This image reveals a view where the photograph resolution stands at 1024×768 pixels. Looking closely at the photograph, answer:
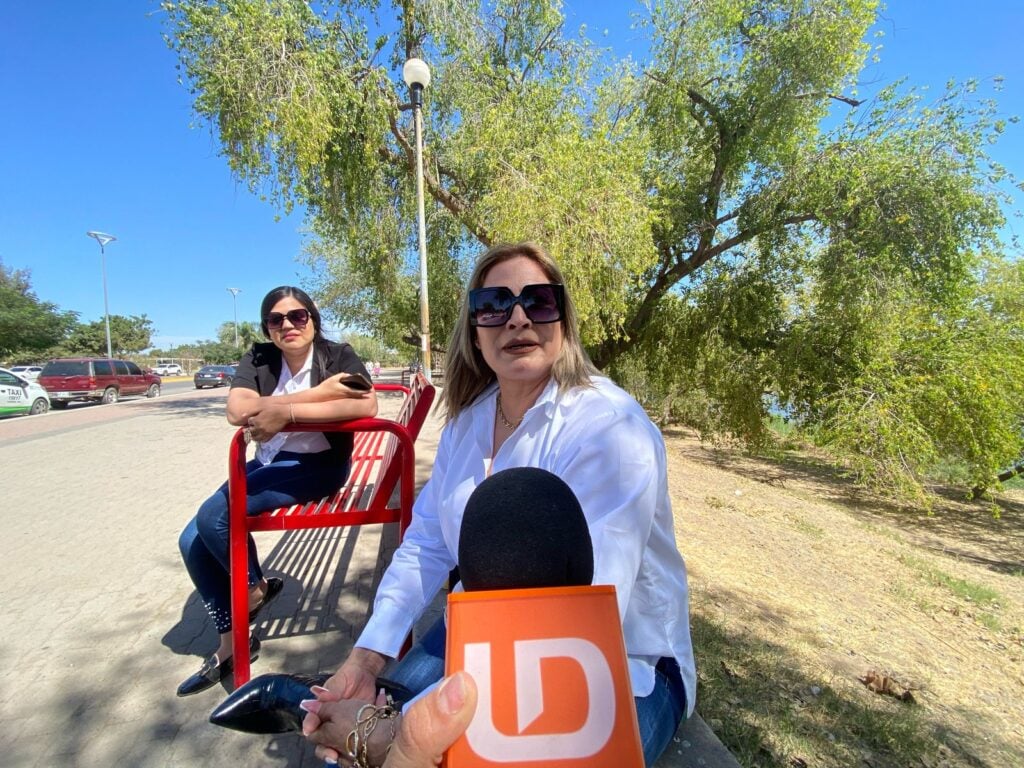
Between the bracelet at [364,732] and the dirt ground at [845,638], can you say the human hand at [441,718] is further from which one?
the dirt ground at [845,638]

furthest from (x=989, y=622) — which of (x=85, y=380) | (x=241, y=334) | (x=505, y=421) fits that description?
(x=241, y=334)

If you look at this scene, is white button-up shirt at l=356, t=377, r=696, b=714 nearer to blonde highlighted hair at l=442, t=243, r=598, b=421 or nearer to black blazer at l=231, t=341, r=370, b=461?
blonde highlighted hair at l=442, t=243, r=598, b=421

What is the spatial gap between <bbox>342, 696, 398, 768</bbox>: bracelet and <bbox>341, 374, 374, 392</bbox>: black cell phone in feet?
4.47

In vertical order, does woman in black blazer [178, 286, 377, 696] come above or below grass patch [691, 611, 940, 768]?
above

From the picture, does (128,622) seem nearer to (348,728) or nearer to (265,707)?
(265,707)

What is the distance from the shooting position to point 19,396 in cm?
1378

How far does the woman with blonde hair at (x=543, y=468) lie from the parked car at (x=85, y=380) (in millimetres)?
21027

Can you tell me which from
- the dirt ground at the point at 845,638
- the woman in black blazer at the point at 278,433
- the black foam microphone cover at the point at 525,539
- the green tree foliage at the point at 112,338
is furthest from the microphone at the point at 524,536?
the green tree foliage at the point at 112,338

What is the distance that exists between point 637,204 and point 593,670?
8.50 m

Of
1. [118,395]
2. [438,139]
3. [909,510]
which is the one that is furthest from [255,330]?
[909,510]

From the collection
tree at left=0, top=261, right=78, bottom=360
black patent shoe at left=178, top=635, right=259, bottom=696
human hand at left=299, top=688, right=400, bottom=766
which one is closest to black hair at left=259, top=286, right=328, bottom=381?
black patent shoe at left=178, top=635, right=259, bottom=696

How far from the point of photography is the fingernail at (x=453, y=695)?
2.16 ft

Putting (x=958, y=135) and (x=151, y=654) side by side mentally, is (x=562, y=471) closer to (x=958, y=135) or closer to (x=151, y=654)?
(x=151, y=654)

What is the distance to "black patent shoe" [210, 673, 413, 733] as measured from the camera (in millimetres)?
1228
